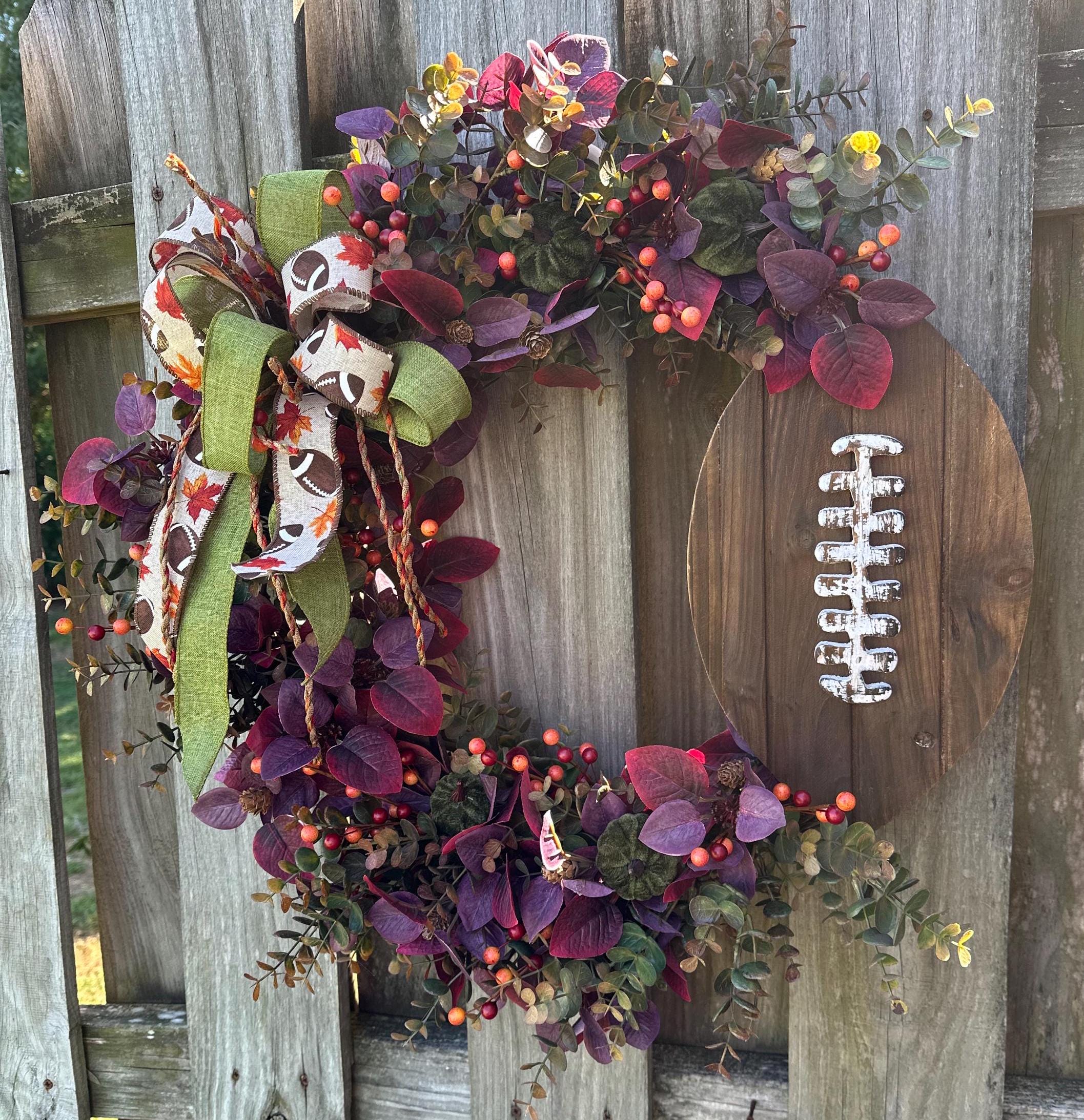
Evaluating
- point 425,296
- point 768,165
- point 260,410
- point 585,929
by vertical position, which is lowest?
point 585,929

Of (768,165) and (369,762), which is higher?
(768,165)

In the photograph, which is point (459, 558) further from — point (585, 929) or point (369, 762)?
point (585, 929)

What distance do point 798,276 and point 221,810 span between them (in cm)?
87

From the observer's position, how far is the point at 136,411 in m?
1.04

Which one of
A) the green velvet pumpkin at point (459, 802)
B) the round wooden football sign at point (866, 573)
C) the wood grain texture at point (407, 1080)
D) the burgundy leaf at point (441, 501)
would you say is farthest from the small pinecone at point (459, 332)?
the wood grain texture at point (407, 1080)

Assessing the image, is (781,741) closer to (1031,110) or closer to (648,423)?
(648,423)

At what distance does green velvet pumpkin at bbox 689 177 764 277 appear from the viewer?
0.88 metres

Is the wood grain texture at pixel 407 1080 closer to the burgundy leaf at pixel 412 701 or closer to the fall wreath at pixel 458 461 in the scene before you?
the fall wreath at pixel 458 461

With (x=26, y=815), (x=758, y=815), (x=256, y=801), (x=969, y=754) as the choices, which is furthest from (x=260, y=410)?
(x=969, y=754)

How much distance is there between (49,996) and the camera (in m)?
1.29

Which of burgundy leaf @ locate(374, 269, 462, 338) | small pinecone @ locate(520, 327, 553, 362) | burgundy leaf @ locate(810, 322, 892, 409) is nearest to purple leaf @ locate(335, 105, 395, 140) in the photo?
burgundy leaf @ locate(374, 269, 462, 338)

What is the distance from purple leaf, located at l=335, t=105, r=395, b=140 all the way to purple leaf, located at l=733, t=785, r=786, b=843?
2.65 feet

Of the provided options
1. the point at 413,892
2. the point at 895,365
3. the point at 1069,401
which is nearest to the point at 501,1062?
the point at 413,892

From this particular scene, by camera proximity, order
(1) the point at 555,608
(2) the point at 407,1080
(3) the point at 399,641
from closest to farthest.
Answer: (3) the point at 399,641
(1) the point at 555,608
(2) the point at 407,1080
